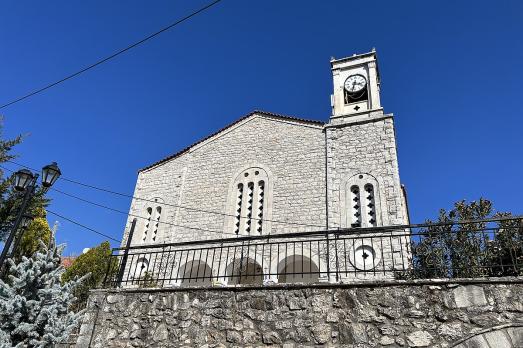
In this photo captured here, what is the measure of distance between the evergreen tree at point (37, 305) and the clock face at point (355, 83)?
40.7 feet

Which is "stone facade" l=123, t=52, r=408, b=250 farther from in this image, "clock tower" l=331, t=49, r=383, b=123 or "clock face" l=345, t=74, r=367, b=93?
"clock face" l=345, t=74, r=367, b=93

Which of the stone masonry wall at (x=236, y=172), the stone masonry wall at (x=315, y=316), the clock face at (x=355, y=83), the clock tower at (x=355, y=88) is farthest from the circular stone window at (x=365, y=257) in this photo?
the clock face at (x=355, y=83)

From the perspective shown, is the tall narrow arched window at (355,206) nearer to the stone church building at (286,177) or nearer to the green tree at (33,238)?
the stone church building at (286,177)

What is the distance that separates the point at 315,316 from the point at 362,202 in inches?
297

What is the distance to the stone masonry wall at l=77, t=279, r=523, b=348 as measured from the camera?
473 centimetres

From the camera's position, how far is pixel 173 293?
639 centimetres

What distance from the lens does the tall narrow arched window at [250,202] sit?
1360 cm

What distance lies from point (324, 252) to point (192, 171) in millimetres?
7374

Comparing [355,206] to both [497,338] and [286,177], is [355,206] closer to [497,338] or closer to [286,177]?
[286,177]

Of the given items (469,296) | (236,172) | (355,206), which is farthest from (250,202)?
(469,296)

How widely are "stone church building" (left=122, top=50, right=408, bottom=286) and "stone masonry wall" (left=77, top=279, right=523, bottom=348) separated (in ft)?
20.2

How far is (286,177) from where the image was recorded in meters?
14.1

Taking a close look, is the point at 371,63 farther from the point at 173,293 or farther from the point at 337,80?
the point at 173,293

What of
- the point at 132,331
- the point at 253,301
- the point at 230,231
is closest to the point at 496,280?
the point at 253,301
